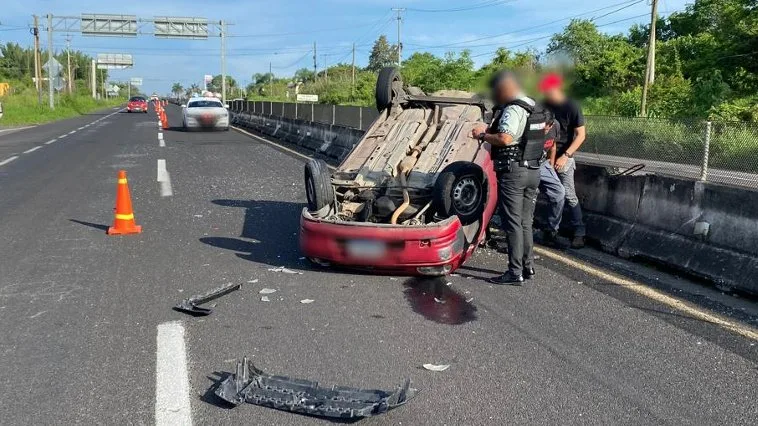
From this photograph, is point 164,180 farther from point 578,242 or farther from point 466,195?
point 578,242

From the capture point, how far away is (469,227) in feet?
21.6

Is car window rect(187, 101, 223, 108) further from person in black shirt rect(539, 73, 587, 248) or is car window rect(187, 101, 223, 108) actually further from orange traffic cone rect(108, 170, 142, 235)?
person in black shirt rect(539, 73, 587, 248)

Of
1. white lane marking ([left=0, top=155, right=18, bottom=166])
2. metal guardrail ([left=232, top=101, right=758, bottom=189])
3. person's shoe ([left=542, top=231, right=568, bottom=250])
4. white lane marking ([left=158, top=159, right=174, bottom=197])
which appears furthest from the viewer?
white lane marking ([left=0, top=155, right=18, bottom=166])

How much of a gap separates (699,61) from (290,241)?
3324 centimetres

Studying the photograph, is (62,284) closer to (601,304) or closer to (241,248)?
(241,248)

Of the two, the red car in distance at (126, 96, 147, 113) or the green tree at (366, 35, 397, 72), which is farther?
the green tree at (366, 35, 397, 72)

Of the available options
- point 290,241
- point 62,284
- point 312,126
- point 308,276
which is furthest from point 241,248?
point 312,126

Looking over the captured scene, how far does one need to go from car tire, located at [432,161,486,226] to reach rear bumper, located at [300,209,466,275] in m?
0.22

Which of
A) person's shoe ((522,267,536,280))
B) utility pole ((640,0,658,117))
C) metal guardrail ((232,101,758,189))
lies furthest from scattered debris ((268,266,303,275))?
utility pole ((640,0,658,117))

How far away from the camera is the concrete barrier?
5879 mm

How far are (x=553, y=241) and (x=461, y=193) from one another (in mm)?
1862

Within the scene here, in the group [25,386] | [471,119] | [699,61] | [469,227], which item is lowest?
[25,386]

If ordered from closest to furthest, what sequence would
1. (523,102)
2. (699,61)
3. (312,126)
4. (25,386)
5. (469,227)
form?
(25,386)
(523,102)
(469,227)
(312,126)
(699,61)

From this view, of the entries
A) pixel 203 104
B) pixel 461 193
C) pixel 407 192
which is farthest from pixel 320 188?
pixel 203 104
